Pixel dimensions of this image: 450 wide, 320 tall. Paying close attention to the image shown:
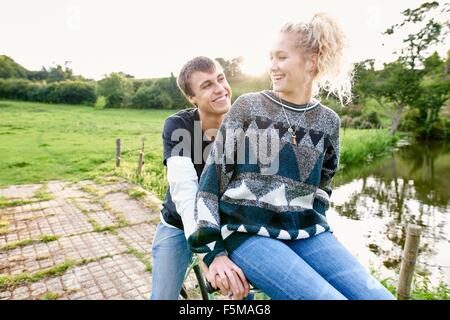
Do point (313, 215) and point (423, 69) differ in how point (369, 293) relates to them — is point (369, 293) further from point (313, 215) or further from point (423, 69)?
point (423, 69)

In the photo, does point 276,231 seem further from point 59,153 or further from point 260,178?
point 59,153

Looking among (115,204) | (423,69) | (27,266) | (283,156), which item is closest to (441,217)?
(115,204)

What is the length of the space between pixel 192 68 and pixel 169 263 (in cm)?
128

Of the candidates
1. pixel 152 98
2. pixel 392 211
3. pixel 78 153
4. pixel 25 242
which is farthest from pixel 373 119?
pixel 25 242

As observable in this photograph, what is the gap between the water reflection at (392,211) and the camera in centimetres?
627

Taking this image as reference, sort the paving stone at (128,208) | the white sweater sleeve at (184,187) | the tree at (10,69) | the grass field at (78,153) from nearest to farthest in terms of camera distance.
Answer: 1. the white sweater sleeve at (184,187)
2. the paving stone at (128,208)
3. the grass field at (78,153)
4. the tree at (10,69)

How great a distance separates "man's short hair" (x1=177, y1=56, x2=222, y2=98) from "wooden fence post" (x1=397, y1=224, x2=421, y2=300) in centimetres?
253

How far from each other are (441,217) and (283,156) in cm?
895

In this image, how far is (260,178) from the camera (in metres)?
1.47

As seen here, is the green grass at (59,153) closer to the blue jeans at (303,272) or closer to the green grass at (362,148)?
the blue jeans at (303,272)

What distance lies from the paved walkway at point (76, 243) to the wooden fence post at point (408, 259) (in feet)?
9.39

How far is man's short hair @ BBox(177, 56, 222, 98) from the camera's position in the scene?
6.77ft

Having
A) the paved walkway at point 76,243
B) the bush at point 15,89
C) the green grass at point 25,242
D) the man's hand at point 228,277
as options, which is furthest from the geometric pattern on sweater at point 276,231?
the bush at point 15,89
